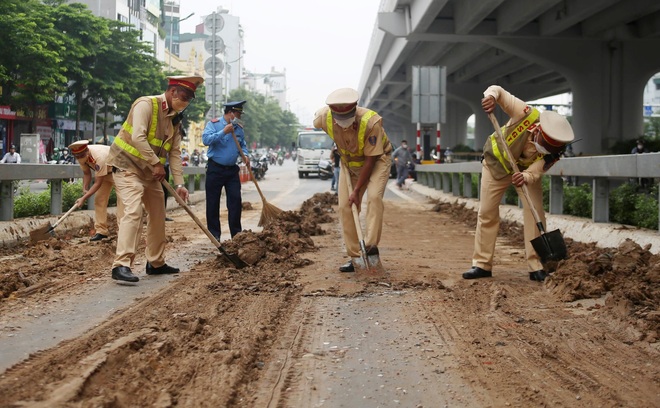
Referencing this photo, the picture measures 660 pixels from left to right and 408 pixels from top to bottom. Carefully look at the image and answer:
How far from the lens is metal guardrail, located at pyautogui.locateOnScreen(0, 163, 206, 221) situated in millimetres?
10539

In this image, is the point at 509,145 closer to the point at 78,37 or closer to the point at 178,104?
the point at 178,104

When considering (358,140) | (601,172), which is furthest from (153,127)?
(601,172)

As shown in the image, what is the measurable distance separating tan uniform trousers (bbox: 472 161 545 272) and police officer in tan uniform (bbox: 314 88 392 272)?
954 mm

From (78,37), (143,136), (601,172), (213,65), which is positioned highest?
(78,37)

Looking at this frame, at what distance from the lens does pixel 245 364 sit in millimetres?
4395

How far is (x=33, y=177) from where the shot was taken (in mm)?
11102

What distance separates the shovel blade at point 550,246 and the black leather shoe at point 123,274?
3.56m

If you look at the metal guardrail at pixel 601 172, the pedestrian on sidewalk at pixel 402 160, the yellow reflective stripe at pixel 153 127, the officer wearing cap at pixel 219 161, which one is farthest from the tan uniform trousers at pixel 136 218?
the pedestrian on sidewalk at pixel 402 160

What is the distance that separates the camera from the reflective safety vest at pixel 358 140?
801 centimetres

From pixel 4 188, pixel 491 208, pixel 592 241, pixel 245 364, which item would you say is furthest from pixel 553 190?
pixel 245 364

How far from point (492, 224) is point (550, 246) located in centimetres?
62

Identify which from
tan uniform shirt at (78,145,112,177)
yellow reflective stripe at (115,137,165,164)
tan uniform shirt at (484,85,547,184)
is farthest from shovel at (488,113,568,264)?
tan uniform shirt at (78,145,112,177)

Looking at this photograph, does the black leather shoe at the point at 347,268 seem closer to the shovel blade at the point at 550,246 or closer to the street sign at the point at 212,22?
the shovel blade at the point at 550,246

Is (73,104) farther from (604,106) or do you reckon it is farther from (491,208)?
(491,208)
